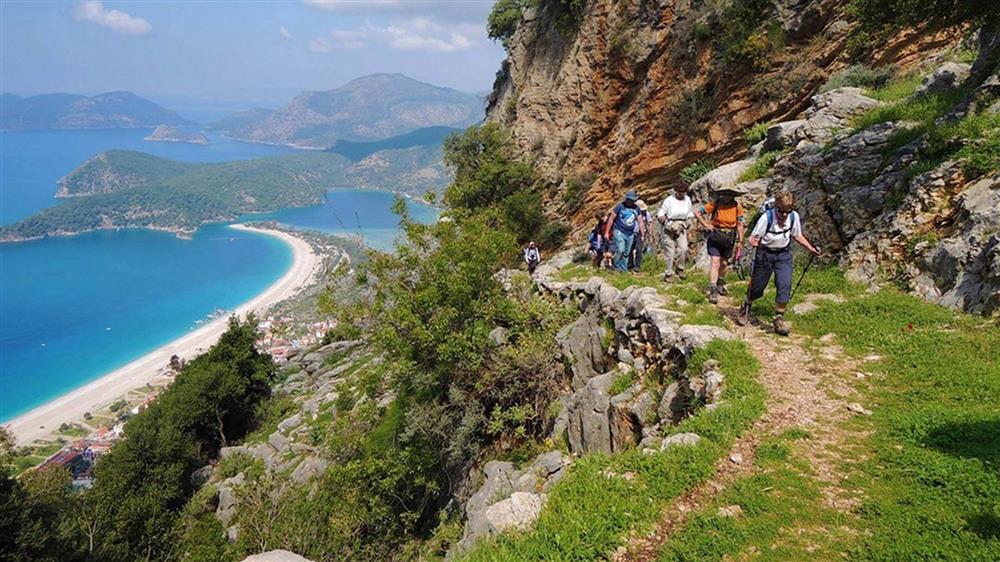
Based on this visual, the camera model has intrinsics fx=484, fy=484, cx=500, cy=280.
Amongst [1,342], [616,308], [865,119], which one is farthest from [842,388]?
[1,342]

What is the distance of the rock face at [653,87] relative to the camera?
2017 centimetres

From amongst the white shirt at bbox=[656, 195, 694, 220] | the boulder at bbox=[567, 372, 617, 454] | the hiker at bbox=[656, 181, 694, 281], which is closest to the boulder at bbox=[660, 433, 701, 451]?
the boulder at bbox=[567, 372, 617, 454]

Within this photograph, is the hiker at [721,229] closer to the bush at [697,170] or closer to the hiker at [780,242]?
the hiker at [780,242]

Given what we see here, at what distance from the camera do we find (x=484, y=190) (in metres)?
34.7

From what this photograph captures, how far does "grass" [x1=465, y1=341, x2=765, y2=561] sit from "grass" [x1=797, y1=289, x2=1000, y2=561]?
1.44 metres

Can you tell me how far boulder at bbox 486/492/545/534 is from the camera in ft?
18.2

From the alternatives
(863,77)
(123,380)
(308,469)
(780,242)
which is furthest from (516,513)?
(123,380)

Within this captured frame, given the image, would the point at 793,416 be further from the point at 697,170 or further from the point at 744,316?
the point at 697,170

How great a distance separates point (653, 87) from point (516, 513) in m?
26.0

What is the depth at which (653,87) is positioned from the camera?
26.5 metres

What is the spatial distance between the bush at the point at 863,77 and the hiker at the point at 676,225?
971 centimetres

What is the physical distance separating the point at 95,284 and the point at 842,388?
174m

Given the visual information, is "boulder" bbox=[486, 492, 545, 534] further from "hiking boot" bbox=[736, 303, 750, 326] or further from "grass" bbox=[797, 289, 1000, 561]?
"hiking boot" bbox=[736, 303, 750, 326]

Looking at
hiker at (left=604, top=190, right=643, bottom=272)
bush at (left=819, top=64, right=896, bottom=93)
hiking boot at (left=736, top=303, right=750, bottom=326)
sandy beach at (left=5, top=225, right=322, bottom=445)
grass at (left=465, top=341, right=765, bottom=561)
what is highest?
bush at (left=819, top=64, right=896, bottom=93)
